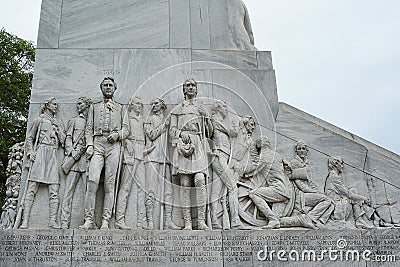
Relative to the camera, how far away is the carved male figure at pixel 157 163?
9578 millimetres

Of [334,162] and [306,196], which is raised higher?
[334,162]

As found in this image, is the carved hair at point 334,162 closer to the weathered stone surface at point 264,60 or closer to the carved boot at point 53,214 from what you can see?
the weathered stone surface at point 264,60

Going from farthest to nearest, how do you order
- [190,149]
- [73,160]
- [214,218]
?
1. [73,160]
2. [190,149]
3. [214,218]

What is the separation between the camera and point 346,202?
33.0 ft

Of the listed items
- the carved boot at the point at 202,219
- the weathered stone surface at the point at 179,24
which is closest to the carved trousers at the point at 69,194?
the carved boot at the point at 202,219

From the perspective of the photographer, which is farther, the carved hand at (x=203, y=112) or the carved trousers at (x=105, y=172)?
the carved hand at (x=203, y=112)

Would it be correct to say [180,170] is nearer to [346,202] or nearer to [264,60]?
[346,202]

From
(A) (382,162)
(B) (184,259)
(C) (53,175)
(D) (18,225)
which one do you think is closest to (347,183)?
(A) (382,162)

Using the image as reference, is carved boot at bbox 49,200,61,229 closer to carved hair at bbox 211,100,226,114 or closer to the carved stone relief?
the carved stone relief

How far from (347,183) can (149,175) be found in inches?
173

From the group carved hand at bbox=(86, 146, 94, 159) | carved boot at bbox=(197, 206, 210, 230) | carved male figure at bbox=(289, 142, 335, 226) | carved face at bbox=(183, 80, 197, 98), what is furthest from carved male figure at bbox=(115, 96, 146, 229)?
carved male figure at bbox=(289, 142, 335, 226)

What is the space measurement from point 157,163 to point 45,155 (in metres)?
2.34

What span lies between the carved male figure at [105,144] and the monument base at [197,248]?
0.50m

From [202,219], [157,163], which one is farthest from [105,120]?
[202,219]
